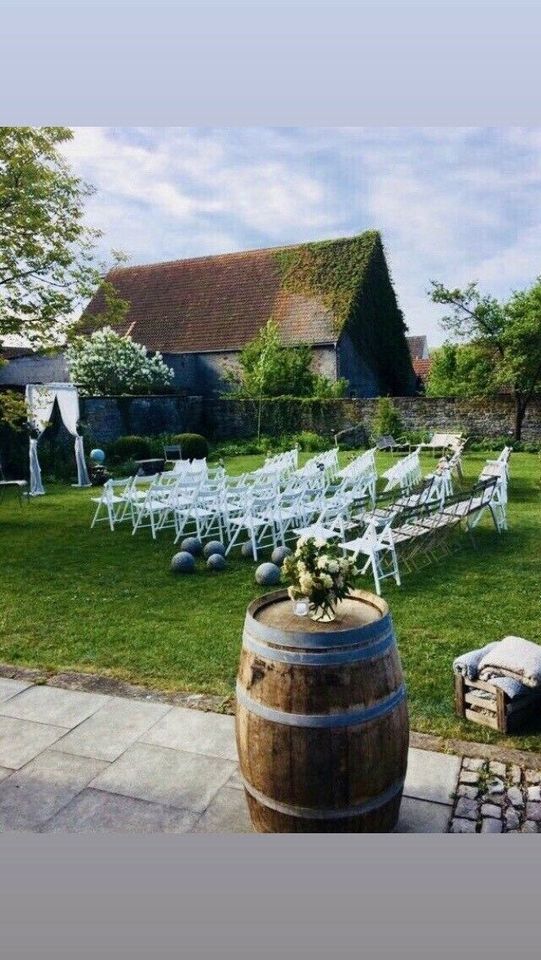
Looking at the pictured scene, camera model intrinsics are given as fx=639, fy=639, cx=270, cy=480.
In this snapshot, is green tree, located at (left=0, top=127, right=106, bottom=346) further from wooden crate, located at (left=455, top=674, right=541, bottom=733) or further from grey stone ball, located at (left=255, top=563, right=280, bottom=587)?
wooden crate, located at (left=455, top=674, right=541, bottom=733)

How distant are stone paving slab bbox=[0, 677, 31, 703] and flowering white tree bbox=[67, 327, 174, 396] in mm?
14960

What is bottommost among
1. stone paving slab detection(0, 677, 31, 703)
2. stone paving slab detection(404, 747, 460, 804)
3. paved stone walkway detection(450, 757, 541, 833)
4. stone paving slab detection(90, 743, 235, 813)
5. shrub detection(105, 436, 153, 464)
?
paved stone walkway detection(450, 757, 541, 833)

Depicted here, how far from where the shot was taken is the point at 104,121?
4188 mm

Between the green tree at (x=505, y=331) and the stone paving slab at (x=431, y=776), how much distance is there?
542 inches

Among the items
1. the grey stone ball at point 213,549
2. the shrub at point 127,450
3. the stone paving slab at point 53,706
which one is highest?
the shrub at point 127,450

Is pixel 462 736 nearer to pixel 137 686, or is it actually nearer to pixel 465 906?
pixel 465 906

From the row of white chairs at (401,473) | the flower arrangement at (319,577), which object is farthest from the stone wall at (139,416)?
the flower arrangement at (319,577)

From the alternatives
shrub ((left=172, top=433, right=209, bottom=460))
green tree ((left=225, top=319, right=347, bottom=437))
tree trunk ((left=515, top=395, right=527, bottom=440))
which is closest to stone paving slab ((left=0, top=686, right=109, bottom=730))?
shrub ((left=172, top=433, right=209, bottom=460))

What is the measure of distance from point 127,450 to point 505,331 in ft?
30.8

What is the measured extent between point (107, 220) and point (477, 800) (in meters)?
8.48

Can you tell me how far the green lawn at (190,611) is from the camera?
12.7ft

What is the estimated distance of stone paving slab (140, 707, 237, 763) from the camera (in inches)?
120

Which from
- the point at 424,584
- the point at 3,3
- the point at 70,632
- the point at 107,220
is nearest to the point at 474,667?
the point at 424,584

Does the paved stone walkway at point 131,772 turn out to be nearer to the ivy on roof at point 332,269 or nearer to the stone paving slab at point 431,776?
Result: the stone paving slab at point 431,776
